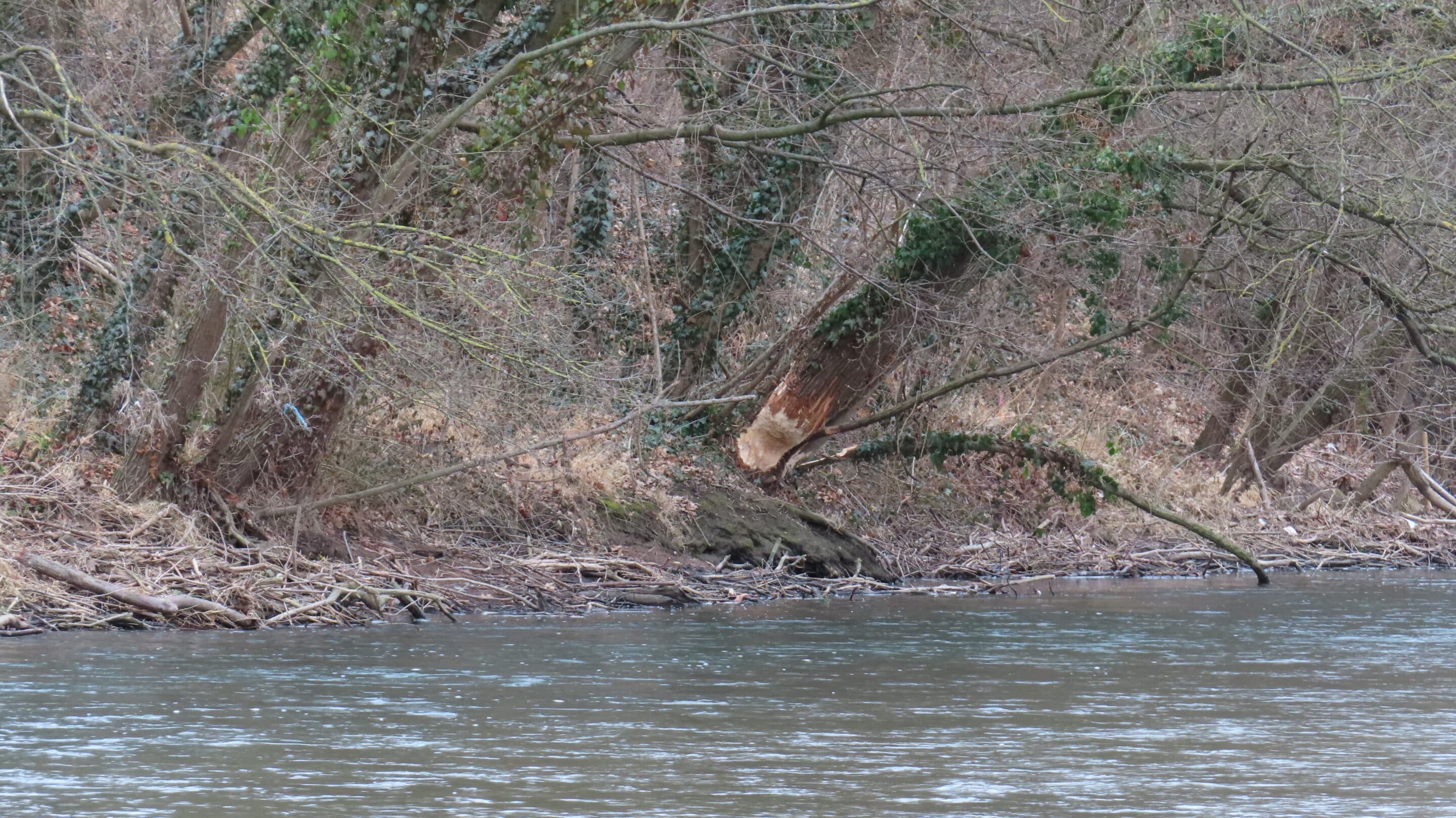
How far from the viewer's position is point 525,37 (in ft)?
46.5

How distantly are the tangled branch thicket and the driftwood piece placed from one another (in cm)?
8

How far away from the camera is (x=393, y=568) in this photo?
14383mm

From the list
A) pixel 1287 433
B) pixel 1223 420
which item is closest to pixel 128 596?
pixel 1287 433

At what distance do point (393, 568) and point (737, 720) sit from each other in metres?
6.16

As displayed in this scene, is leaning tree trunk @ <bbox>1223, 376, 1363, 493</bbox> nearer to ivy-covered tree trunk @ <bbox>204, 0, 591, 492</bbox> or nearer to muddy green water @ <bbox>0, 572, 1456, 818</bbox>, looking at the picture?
muddy green water @ <bbox>0, 572, 1456, 818</bbox>

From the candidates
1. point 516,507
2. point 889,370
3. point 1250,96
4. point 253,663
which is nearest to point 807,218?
point 889,370

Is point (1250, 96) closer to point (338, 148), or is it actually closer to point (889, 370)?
point (889, 370)

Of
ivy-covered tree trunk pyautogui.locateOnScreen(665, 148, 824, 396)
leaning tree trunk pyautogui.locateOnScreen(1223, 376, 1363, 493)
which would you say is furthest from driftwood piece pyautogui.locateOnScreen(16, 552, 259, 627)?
leaning tree trunk pyautogui.locateOnScreen(1223, 376, 1363, 493)

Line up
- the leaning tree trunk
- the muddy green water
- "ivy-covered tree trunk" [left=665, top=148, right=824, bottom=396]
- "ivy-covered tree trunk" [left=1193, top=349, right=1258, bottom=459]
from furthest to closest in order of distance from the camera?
"ivy-covered tree trunk" [left=1193, top=349, right=1258, bottom=459], the leaning tree trunk, "ivy-covered tree trunk" [left=665, top=148, right=824, bottom=396], the muddy green water

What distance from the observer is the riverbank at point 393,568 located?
478 inches

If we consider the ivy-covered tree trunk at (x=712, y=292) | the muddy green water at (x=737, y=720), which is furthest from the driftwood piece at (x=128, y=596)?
the ivy-covered tree trunk at (x=712, y=292)

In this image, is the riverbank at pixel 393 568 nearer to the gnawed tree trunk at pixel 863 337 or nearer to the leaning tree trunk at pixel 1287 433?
the gnawed tree trunk at pixel 863 337

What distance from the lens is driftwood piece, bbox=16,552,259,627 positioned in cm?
1206

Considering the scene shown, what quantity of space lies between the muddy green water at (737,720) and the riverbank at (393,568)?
23.1 inches
